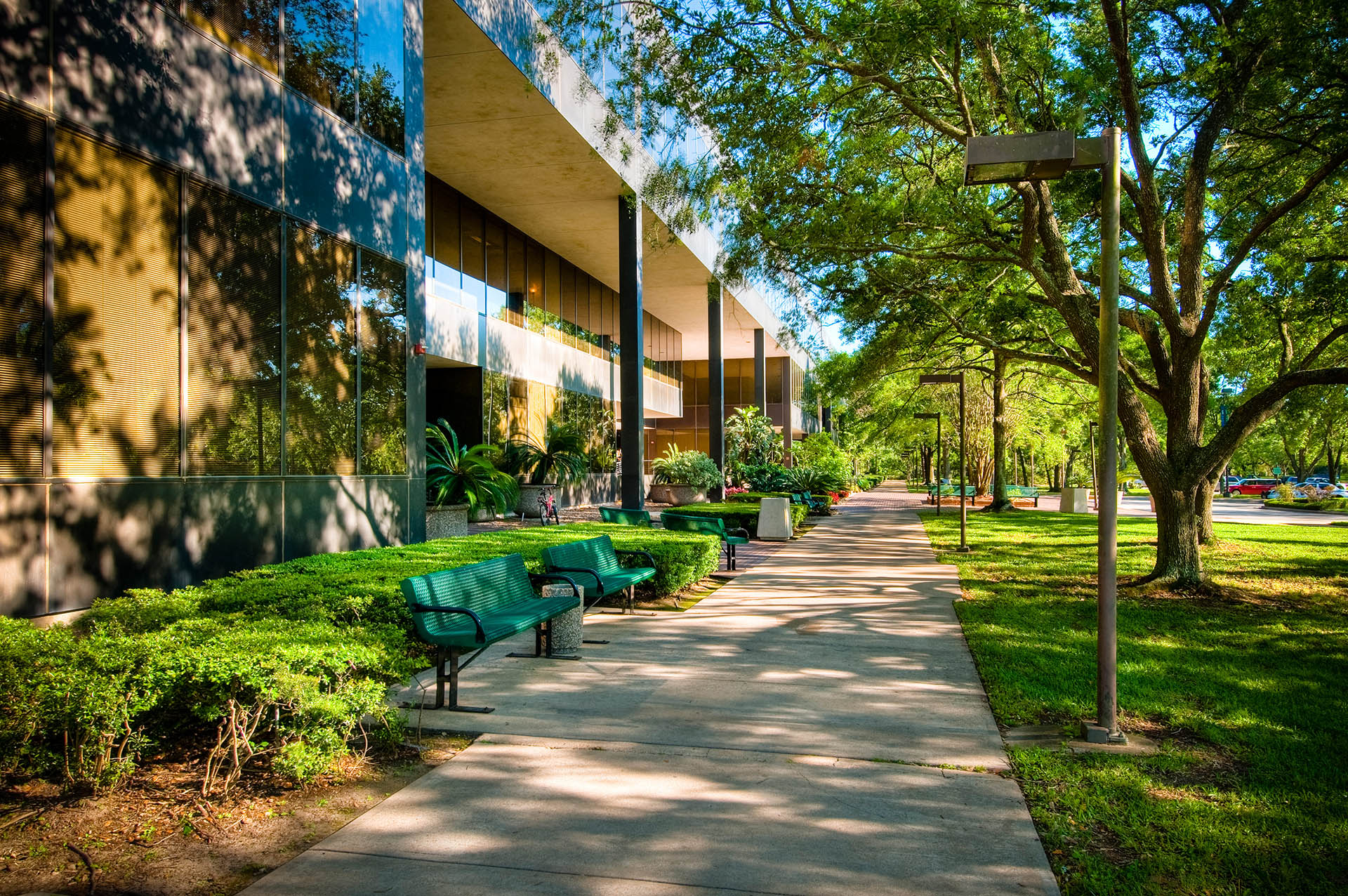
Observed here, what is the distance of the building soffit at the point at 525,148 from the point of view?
13750 millimetres

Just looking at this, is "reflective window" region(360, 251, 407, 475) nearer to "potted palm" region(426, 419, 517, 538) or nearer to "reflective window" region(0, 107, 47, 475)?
"potted palm" region(426, 419, 517, 538)

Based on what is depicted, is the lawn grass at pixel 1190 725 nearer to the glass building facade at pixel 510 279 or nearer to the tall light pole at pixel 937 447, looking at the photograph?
the tall light pole at pixel 937 447

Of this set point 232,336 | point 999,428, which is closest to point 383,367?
point 232,336

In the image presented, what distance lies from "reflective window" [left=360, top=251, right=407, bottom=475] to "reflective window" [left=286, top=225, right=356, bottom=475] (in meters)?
0.24

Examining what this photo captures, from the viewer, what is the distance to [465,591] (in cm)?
630

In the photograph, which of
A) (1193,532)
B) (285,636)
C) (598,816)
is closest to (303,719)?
(285,636)

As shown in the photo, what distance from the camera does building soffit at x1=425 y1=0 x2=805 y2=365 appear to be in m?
13.8

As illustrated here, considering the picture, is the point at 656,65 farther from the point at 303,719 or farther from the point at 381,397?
the point at 303,719

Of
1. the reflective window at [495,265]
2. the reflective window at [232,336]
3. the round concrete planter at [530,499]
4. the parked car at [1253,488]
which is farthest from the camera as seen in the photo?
the parked car at [1253,488]

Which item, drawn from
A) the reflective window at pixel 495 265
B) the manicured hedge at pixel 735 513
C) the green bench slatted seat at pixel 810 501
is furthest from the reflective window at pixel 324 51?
the green bench slatted seat at pixel 810 501

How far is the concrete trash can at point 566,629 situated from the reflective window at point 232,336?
3.65m

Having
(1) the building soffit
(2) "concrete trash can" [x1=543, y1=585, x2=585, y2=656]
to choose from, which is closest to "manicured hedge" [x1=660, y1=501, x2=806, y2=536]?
(1) the building soffit

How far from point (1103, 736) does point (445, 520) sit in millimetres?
11885

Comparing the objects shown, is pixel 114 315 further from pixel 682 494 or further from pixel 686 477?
pixel 682 494
